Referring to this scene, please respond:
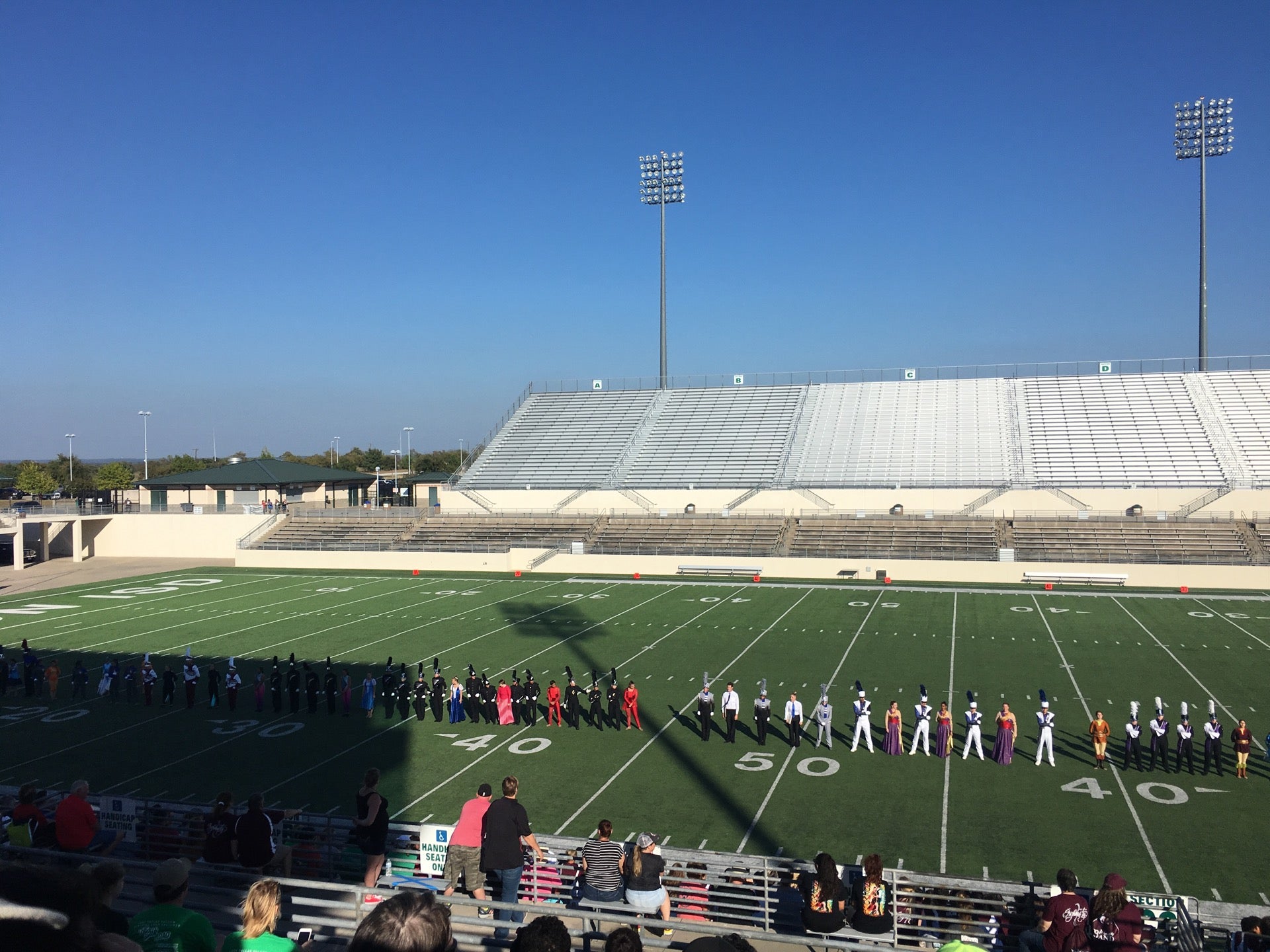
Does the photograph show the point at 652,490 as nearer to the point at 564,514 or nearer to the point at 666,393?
the point at 564,514

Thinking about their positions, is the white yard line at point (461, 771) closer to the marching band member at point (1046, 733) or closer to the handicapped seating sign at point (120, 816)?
the handicapped seating sign at point (120, 816)

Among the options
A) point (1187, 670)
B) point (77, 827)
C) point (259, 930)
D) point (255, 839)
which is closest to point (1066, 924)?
Answer: point (259, 930)

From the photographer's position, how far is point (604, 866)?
775 centimetres

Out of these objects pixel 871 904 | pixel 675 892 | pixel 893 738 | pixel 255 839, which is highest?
pixel 255 839

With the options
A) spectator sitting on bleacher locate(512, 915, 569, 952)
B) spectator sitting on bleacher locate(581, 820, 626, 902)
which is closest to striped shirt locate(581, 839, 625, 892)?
spectator sitting on bleacher locate(581, 820, 626, 902)

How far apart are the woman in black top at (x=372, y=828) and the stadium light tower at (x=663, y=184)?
5073 centimetres

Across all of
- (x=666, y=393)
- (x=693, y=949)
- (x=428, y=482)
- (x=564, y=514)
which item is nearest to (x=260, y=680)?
(x=693, y=949)

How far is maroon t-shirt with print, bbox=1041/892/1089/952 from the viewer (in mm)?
6215

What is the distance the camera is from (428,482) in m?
68.4

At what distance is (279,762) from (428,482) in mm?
53279

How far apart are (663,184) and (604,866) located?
55.3 meters

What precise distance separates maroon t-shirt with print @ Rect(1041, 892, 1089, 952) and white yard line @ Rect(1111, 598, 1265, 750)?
11.8 meters

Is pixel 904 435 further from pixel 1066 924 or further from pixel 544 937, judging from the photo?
pixel 544 937

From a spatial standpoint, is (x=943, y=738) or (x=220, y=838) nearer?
(x=220, y=838)
